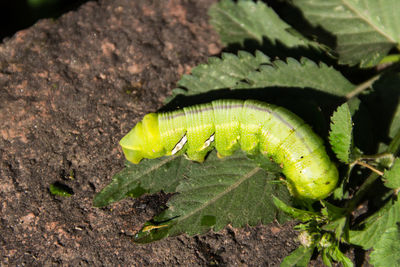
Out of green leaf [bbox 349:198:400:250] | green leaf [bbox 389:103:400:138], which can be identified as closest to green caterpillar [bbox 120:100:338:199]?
green leaf [bbox 349:198:400:250]

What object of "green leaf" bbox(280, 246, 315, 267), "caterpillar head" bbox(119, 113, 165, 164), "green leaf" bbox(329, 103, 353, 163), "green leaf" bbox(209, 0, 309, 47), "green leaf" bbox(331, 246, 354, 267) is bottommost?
"green leaf" bbox(280, 246, 315, 267)

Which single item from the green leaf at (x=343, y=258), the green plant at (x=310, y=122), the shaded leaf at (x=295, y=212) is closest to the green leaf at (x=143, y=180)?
the green plant at (x=310, y=122)

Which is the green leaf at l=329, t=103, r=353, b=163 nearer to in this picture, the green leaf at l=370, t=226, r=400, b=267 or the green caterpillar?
the green caterpillar

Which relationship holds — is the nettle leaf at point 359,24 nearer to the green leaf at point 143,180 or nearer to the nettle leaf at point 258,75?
the nettle leaf at point 258,75

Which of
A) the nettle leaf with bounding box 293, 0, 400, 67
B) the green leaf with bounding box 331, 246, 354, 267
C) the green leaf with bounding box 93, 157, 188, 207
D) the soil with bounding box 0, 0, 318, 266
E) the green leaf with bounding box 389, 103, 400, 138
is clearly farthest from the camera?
the nettle leaf with bounding box 293, 0, 400, 67

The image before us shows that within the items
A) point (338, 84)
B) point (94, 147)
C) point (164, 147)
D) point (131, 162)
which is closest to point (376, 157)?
point (338, 84)

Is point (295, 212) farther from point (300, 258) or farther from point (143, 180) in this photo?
point (143, 180)

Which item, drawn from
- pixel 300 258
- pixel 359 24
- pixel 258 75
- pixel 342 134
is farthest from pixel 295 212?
pixel 359 24
